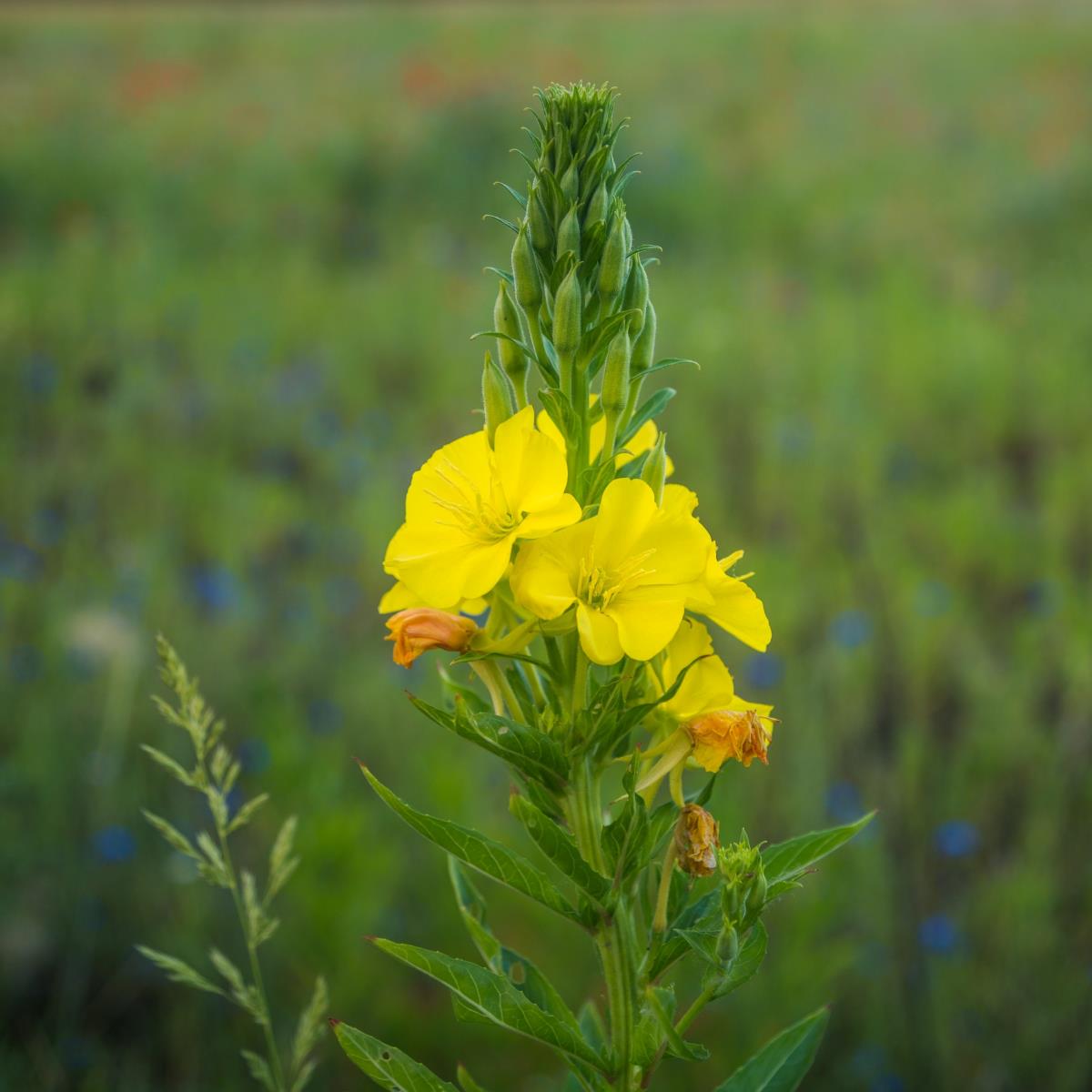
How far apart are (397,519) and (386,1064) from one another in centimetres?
279

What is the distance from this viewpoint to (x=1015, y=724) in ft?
9.24

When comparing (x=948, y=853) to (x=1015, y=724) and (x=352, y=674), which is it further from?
(x=352, y=674)

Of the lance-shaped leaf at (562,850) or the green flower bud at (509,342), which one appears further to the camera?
the green flower bud at (509,342)

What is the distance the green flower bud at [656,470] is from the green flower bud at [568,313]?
13 centimetres

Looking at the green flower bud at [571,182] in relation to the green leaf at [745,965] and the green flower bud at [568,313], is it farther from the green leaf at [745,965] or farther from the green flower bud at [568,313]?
the green leaf at [745,965]

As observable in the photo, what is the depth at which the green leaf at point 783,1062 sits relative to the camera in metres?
1.09

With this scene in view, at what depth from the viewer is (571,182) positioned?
1025 mm

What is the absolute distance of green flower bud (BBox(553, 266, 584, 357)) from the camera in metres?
1.01

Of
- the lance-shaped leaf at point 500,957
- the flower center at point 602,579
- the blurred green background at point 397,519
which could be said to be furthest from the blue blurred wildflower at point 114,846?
the flower center at point 602,579

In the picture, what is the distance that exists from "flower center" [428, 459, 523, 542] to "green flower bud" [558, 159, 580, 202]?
0.28 m

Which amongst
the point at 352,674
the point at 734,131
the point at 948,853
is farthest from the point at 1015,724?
the point at 734,131

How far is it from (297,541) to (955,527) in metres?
2.37

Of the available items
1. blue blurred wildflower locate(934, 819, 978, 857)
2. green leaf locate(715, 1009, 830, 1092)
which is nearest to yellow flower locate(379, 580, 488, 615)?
green leaf locate(715, 1009, 830, 1092)

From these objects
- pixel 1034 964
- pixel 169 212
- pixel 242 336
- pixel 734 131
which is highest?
pixel 734 131
